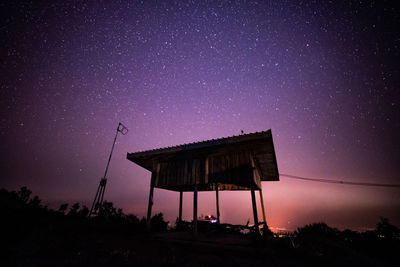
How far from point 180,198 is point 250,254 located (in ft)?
33.1

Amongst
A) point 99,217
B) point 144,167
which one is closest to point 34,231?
point 99,217

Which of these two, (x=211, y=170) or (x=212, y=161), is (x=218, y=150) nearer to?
(x=212, y=161)

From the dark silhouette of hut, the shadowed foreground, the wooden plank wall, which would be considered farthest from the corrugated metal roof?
the shadowed foreground

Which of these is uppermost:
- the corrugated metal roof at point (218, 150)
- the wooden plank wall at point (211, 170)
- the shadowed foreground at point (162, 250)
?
the corrugated metal roof at point (218, 150)

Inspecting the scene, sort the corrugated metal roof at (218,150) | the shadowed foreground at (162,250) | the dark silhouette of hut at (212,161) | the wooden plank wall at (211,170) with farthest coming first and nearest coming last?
the wooden plank wall at (211,170) → the dark silhouette of hut at (212,161) → the corrugated metal roof at (218,150) → the shadowed foreground at (162,250)

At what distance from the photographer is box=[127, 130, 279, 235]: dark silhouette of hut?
8.69 m

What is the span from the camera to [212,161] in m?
A: 9.88

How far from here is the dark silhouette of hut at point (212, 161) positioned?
869cm

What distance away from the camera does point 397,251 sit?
7336 millimetres

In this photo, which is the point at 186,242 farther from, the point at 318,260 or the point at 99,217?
the point at 99,217

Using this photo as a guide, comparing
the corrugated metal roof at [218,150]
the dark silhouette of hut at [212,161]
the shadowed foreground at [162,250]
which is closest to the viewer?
the shadowed foreground at [162,250]

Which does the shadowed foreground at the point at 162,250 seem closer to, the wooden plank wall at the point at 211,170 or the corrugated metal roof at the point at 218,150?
the wooden plank wall at the point at 211,170

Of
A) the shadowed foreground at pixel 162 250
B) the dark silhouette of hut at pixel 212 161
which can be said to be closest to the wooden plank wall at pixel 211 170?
the dark silhouette of hut at pixel 212 161

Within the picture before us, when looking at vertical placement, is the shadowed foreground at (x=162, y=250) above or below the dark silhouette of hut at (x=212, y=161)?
below
